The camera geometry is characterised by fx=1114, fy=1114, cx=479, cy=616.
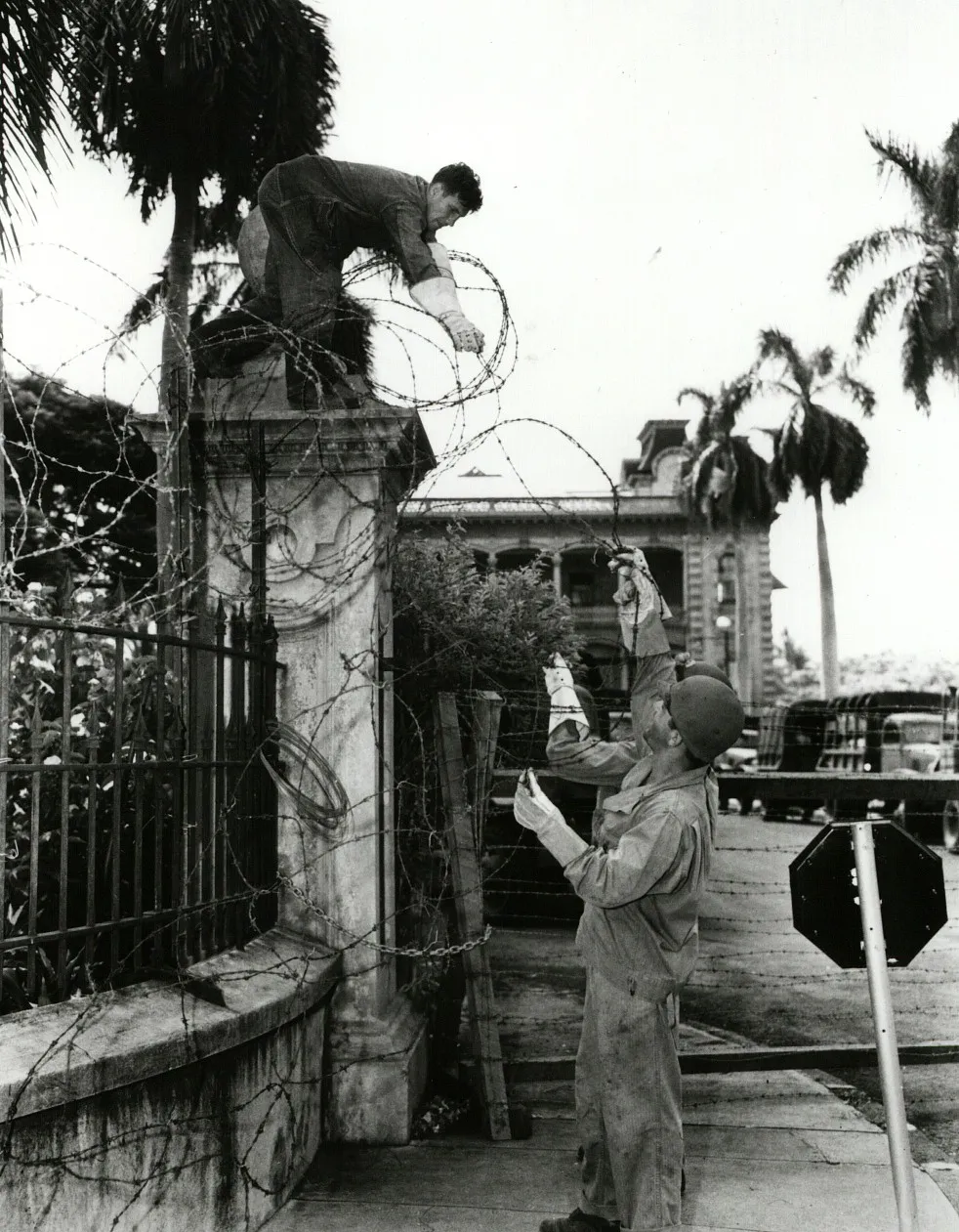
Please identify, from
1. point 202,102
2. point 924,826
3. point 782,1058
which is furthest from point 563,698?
point 924,826

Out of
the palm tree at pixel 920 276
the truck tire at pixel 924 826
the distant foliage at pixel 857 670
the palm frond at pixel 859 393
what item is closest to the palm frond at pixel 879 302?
the palm tree at pixel 920 276

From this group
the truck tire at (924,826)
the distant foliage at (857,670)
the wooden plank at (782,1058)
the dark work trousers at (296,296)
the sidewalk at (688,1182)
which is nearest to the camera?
the sidewalk at (688,1182)

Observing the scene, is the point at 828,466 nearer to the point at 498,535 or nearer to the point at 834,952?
the point at 498,535

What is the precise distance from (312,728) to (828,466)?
35.8 m

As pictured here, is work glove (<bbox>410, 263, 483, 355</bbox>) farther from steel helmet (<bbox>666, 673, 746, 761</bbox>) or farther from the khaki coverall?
the khaki coverall

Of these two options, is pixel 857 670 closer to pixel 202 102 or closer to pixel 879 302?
pixel 879 302

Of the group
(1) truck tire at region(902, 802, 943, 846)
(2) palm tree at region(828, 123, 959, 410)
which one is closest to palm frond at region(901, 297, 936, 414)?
(2) palm tree at region(828, 123, 959, 410)

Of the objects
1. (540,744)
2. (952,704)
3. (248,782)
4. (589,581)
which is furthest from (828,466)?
(248,782)

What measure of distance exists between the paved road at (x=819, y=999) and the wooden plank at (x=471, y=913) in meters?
1.23

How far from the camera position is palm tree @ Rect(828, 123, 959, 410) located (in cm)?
2627

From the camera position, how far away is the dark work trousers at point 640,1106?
3.35m

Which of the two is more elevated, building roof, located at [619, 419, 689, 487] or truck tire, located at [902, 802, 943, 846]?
building roof, located at [619, 419, 689, 487]

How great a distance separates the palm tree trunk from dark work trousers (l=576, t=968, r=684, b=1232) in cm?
3077

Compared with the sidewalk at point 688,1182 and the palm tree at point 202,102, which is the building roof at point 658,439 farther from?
the sidewalk at point 688,1182
